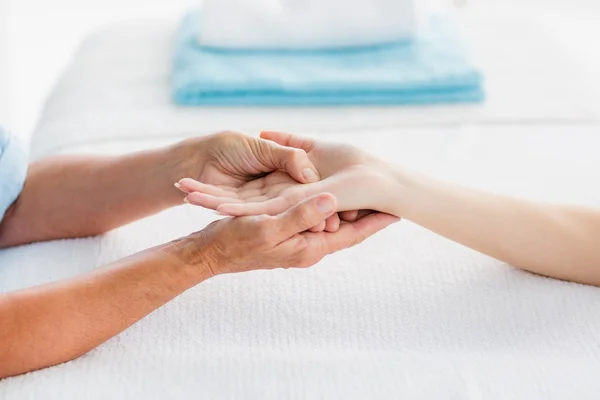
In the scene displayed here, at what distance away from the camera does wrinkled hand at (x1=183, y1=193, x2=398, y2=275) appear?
105cm

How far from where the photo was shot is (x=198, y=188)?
3.81ft

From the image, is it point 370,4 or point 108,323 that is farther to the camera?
point 370,4

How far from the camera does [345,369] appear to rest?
100cm

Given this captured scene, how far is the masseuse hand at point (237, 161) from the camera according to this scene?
3.91 feet

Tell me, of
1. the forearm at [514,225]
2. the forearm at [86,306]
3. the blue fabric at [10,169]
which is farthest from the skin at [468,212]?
the blue fabric at [10,169]

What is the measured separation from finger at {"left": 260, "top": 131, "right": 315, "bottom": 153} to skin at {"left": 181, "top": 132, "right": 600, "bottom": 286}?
8 centimetres

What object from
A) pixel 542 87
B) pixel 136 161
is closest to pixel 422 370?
pixel 136 161

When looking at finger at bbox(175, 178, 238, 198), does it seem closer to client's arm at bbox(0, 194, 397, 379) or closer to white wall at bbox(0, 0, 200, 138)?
client's arm at bbox(0, 194, 397, 379)

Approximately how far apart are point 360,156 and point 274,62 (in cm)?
67

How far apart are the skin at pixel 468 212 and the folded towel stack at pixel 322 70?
535 millimetres

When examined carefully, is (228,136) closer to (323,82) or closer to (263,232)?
(263,232)

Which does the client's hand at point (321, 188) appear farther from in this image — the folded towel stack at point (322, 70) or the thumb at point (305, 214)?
the folded towel stack at point (322, 70)

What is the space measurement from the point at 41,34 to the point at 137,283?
2137 mm

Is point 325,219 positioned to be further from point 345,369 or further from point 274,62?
point 274,62
